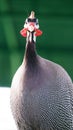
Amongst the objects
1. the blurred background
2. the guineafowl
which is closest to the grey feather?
the guineafowl

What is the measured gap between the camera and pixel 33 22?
4035mm

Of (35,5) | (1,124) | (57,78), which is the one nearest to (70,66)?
(35,5)

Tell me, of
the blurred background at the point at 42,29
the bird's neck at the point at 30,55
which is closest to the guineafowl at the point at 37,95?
the bird's neck at the point at 30,55

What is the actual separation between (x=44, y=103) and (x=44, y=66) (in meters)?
0.24

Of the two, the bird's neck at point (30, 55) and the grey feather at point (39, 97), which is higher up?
the bird's neck at point (30, 55)

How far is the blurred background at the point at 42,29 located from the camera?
6070mm

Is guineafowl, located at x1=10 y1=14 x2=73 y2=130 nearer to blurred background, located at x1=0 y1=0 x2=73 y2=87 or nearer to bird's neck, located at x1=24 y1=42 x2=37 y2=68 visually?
bird's neck, located at x1=24 y1=42 x2=37 y2=68

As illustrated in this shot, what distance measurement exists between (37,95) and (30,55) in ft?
0.83

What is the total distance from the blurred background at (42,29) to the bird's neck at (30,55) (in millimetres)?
1953

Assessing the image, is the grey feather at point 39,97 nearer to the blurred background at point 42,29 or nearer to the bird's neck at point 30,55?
the bird's neck at point 30,55

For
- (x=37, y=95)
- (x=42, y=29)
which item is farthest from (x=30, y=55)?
(x=42, y=29)

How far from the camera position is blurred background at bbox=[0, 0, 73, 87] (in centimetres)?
607

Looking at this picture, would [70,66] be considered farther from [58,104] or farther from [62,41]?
[58,104]

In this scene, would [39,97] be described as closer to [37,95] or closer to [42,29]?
[37,95]
